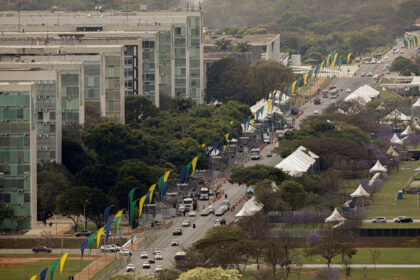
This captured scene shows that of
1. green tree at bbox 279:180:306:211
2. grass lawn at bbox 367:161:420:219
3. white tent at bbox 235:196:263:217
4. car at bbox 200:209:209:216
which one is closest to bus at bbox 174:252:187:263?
white tent at bbox 235:196:263:217

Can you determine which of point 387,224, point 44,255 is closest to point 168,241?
point 44,255

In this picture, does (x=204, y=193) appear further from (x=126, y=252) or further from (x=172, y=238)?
(x=126, y=252)

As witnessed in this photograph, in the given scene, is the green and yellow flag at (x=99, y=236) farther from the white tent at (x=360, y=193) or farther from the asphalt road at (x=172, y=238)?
the white tent at (x=360, y=193)

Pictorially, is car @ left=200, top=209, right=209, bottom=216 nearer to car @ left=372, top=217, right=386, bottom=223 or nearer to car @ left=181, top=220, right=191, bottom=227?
car @ left=181, top=220, right=191, bottom=227

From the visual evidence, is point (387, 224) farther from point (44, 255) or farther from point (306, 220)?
point (44, 255)

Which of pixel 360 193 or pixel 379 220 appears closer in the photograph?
pixel 379 220

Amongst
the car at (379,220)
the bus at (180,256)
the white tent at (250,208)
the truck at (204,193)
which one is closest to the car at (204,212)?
the white tent at (250,208)

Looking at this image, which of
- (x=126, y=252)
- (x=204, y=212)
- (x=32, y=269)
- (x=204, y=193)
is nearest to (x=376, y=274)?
(x=126, y=252)
